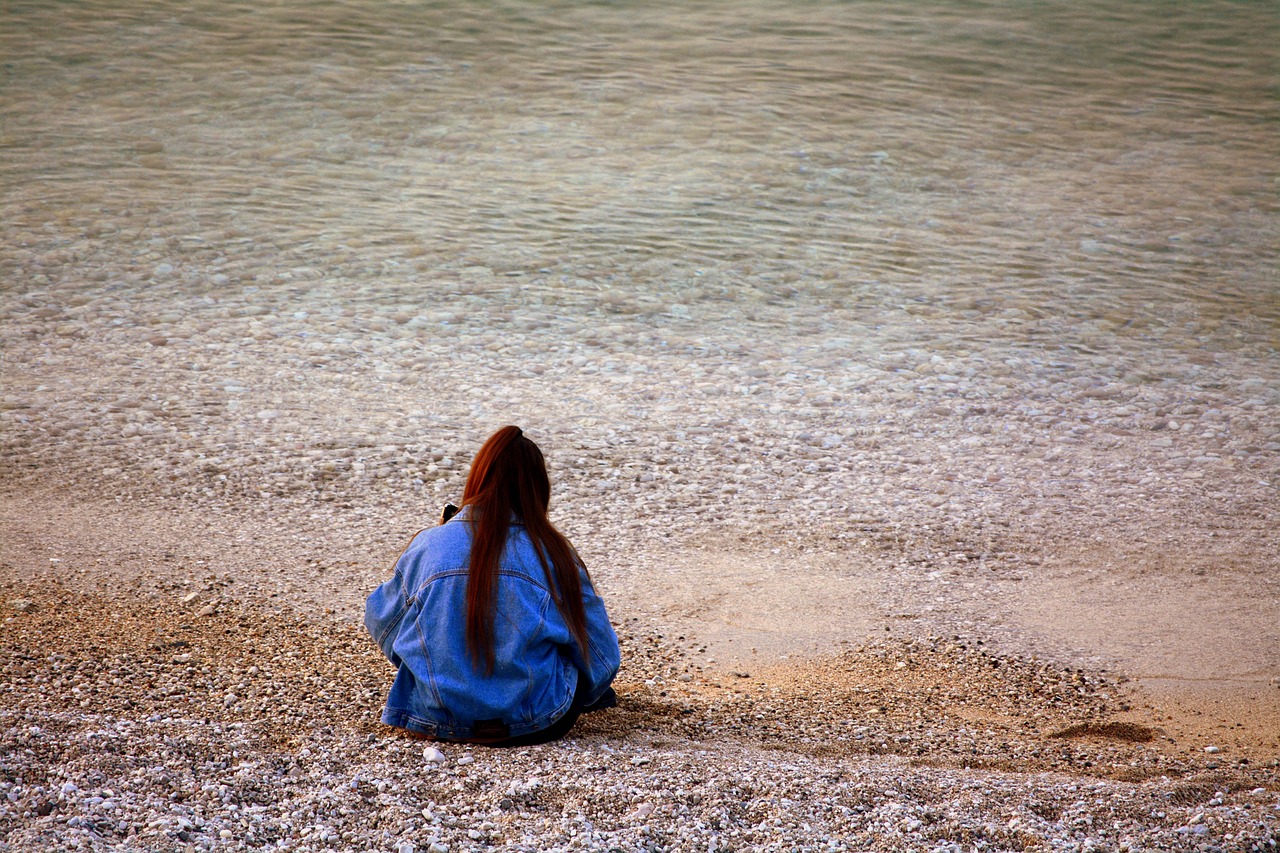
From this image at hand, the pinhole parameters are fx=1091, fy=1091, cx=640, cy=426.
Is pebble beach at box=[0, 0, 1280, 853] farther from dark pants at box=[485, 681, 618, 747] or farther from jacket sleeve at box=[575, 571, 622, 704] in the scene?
jacket sleeve at box=[575, 571, 622, 704]

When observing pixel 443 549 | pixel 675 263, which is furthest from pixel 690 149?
pixel 443 549

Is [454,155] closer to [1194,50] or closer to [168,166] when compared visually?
[168,166]

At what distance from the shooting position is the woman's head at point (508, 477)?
138 inches

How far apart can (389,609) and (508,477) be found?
0.59 m

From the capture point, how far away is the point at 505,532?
348 cm

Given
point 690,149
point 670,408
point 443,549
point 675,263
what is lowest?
point 670,408

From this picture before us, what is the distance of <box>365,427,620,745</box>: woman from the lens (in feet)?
11.3

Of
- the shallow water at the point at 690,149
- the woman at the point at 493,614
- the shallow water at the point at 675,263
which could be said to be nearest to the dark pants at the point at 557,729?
the woman at the point at 493,614

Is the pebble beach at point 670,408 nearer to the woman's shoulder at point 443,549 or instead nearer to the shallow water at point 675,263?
the shallow water at point 675,263

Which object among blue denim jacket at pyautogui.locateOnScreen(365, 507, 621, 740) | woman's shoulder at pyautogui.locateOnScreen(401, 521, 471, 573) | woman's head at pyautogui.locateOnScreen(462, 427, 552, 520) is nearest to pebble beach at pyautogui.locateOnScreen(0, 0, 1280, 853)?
blue denim jacket at pyautogui.locateOnScreen(365, 507, 621, 740)

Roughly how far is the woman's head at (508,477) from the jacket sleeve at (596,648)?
0.34m

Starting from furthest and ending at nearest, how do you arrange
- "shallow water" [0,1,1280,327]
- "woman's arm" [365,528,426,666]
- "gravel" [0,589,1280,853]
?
"shallow water" [0,1,1280,327] → "woman's arm" [365,528,426,666] → "gravel" [0,589,1280,853]

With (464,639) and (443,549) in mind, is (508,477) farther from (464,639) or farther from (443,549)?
(464,639)

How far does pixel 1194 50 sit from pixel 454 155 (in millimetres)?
11668
